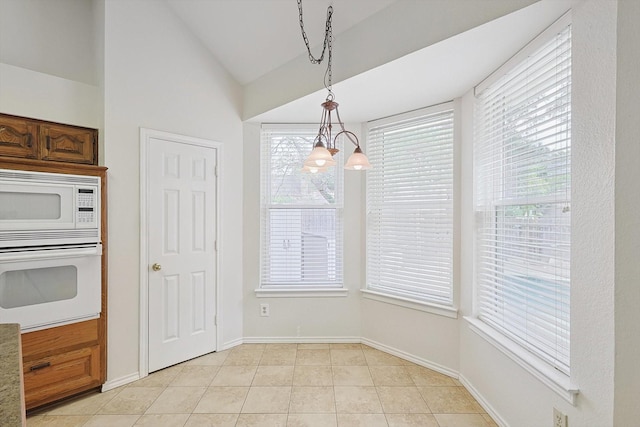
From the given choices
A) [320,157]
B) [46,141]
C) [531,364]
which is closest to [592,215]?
[531,364]

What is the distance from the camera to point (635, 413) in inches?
45.5

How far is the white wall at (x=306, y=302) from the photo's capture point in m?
3.19

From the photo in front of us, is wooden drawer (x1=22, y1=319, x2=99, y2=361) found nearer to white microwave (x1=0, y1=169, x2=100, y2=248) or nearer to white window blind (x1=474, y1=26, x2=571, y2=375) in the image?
white microwave (x1=0, y1=169, x2=100, y2=248)

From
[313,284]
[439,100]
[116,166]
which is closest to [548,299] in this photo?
[439,100]

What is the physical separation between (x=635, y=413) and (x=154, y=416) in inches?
100

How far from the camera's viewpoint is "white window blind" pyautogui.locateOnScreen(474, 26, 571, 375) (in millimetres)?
1560

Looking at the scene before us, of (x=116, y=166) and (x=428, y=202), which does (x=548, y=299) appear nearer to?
(x=428, y=202)

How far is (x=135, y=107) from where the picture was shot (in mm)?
2463

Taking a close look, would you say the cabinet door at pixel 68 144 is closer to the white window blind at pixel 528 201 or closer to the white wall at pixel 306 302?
the white wall at pixel 306 302

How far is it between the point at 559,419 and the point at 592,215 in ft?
3.32

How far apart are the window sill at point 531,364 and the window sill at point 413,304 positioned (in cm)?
30

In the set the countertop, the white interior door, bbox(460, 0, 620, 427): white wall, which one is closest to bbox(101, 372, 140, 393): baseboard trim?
the white interior door

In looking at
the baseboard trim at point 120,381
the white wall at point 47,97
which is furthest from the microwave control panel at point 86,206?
the baseboard trim at point 120,381

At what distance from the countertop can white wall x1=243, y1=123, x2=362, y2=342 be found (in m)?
2.08
